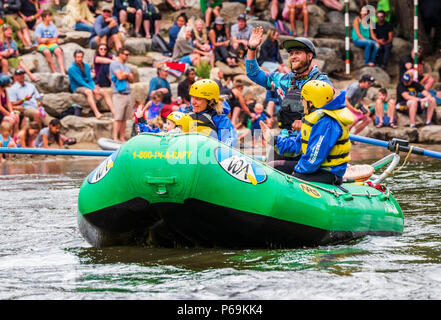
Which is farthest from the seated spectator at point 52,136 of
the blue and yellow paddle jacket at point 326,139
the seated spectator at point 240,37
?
the blue and yellow paddle jacket at point 326,139

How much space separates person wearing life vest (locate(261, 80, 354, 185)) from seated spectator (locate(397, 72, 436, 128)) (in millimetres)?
10002

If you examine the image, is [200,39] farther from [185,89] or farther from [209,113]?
[209,113]

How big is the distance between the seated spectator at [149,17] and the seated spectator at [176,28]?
930 millimetres

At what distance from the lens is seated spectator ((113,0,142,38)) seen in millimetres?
17594

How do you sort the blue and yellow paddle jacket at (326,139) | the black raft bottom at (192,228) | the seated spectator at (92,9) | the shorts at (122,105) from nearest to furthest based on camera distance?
the black raft bottom at (192,228) → the blue and yellow paddle jacket at (326,139) → the shorts at (122,105) → the seated spectator at (92,9)

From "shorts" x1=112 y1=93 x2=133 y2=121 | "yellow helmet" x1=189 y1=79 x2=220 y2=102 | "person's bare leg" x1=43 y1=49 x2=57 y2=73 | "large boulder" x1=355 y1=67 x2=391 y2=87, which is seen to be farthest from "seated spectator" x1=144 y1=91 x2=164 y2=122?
"yellow helmet" x1=189 y1=79 x2=220 y2=102

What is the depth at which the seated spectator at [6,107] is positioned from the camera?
12977 millimetres

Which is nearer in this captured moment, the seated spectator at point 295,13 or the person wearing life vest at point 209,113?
the person wearing life vest at point 209,113

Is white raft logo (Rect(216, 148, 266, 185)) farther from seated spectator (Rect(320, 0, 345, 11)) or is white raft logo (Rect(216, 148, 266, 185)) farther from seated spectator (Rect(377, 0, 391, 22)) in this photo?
seated spectator (Rect(320, 0, 345, 11))

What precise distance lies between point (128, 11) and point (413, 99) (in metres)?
6.84

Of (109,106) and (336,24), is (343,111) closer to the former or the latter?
(109,106)

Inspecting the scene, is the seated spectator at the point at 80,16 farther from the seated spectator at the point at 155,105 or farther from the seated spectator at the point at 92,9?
the seated spectator at the point at 155,105

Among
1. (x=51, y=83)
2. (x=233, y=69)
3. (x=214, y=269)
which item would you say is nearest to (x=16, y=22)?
(x=51, y=83)

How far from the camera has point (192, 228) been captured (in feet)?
19.0
